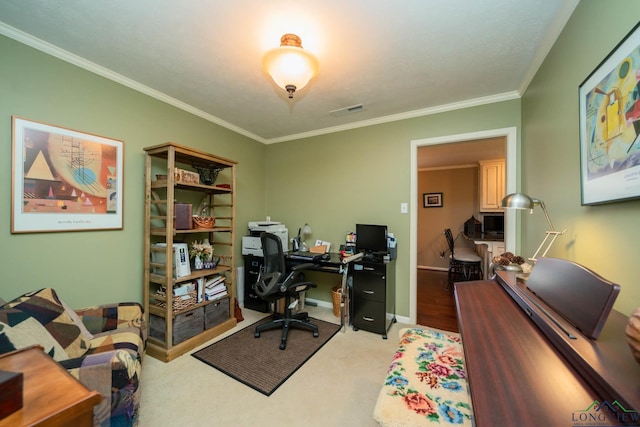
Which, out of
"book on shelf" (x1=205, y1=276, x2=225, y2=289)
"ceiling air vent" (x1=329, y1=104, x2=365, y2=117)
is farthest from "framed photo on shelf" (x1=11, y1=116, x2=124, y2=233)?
"ceiling air vent" (x1=329, y1=104, x2=365, y2=117)

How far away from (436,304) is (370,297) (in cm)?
150

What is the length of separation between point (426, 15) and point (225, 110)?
7.45 ft

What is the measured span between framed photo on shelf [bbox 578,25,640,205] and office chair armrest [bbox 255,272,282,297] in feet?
7.39

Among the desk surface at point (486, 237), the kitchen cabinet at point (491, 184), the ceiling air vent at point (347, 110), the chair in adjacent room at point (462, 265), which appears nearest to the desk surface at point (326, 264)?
the ceiling air vent at point (347, 110)

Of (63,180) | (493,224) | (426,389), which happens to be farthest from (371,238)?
(493,224)

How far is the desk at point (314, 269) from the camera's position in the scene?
272 cm

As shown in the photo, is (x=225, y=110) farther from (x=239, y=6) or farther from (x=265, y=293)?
(x=265, y=293)

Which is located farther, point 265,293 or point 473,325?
point 265,293

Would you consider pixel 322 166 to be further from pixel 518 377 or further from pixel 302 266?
pixel 518 377

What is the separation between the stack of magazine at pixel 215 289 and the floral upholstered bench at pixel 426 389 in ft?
6.66

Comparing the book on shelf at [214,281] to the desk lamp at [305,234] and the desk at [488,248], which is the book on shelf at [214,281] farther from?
the desk at [488,248]

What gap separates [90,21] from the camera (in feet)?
5.40

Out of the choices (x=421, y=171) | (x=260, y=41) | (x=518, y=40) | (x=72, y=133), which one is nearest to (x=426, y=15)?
(x=518, y=40)

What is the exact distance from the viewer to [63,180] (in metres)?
1.95
